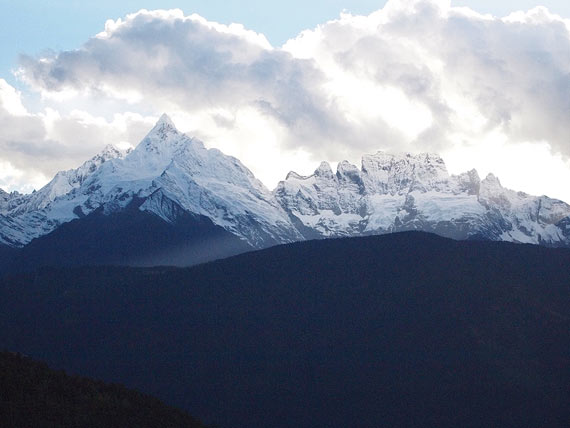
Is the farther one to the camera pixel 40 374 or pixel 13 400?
pixel 40 374

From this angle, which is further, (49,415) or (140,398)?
(140,398)

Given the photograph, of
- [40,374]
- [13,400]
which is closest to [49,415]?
[13,400]

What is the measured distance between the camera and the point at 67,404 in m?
147

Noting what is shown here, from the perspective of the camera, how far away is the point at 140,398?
6147 inches

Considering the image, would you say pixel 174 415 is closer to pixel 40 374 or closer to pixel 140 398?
pixel 140 398

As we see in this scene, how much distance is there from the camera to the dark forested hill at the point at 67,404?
14025 centimetres

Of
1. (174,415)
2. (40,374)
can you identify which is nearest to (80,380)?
(40,374)

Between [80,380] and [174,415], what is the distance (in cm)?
1658

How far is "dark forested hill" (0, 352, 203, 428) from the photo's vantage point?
140250 millimetres

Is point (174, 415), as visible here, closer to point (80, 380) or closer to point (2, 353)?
point (80, 380)

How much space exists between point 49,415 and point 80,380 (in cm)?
1822

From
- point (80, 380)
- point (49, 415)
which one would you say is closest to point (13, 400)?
point (49, 415)

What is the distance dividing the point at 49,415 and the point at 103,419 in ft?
23.0

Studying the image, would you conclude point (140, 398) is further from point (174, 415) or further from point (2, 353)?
point (2, 353)
